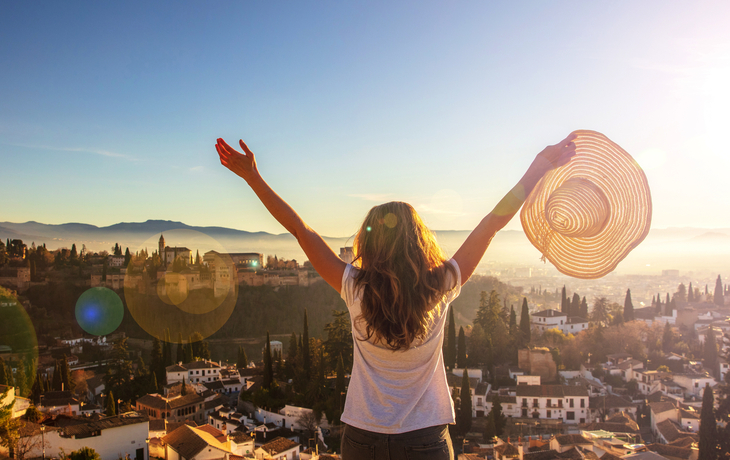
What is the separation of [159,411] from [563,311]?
84.0 ft

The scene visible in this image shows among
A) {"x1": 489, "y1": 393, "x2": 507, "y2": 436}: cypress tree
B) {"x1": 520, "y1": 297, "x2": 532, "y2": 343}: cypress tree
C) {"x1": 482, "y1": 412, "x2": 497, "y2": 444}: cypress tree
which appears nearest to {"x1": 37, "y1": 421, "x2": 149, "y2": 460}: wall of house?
{"x1": 482, "y1": 412, "x2": 497, "y2": 444}: cypress tree

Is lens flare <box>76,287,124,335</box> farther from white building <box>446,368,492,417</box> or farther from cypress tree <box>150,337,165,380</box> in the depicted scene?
white building <box>446,368,492,417</box>

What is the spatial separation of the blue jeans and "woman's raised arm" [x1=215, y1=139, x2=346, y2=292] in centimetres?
41

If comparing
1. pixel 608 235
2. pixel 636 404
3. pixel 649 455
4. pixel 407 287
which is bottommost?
pixel 636 404

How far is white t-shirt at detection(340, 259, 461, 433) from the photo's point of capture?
116 centimetres

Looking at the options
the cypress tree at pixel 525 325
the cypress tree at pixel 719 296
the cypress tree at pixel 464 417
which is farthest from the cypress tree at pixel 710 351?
the cypress tree at pixel 464 417

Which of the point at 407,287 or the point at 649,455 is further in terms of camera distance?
the point at 649,455

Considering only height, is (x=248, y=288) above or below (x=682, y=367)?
above

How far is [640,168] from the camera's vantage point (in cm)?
A: 149

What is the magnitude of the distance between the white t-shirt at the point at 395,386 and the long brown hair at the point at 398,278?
3 centimetres

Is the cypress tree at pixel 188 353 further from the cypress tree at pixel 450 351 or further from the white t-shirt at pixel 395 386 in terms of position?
the white t-shirt at pixel 395 386

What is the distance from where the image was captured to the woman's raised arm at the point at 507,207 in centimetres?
128

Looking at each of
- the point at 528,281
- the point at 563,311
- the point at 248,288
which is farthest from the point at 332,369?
the point at 528,281

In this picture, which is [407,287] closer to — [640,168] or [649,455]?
[640,168]
